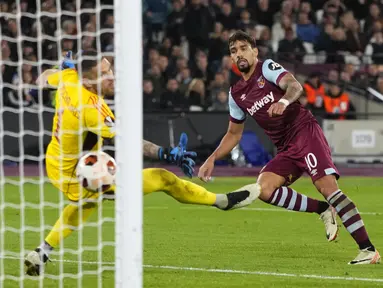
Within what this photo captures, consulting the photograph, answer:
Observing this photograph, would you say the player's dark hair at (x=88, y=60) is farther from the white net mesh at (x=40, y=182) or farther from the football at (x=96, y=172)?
the football at (x=96, y=172)

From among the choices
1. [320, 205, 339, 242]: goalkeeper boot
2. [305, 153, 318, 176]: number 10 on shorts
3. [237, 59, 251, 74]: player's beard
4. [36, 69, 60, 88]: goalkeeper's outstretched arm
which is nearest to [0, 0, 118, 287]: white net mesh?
[36, 69, 60, 88]: goalkeeper's outstretched arm

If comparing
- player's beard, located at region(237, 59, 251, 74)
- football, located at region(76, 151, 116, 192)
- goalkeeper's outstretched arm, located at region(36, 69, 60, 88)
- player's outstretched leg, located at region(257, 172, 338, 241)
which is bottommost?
player's outstretched leg, located at region(257, 172, 338, 241)

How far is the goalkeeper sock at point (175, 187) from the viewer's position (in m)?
8.26

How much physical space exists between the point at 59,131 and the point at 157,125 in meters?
12.2

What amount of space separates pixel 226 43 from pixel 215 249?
42.1ft

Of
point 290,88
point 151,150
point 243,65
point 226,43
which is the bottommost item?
point 151,150

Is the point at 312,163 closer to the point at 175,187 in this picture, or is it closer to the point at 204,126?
the point at 175,187

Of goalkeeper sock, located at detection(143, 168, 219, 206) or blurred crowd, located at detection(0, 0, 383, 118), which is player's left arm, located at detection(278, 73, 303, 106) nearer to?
goalkeeper sock, located at detection(143, 168, 219, 206)

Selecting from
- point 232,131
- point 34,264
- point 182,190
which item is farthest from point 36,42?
point 182,190

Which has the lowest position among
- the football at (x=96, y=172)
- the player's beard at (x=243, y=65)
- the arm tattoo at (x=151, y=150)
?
the football at (x=96, y=172)

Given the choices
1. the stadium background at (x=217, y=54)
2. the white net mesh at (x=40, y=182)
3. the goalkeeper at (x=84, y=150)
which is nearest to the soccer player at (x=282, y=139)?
the goalkeeper at (x=84, y=150)

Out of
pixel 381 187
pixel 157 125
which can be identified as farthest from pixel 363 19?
pixel 381 187

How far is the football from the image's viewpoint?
7961 mm

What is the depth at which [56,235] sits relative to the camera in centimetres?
846
